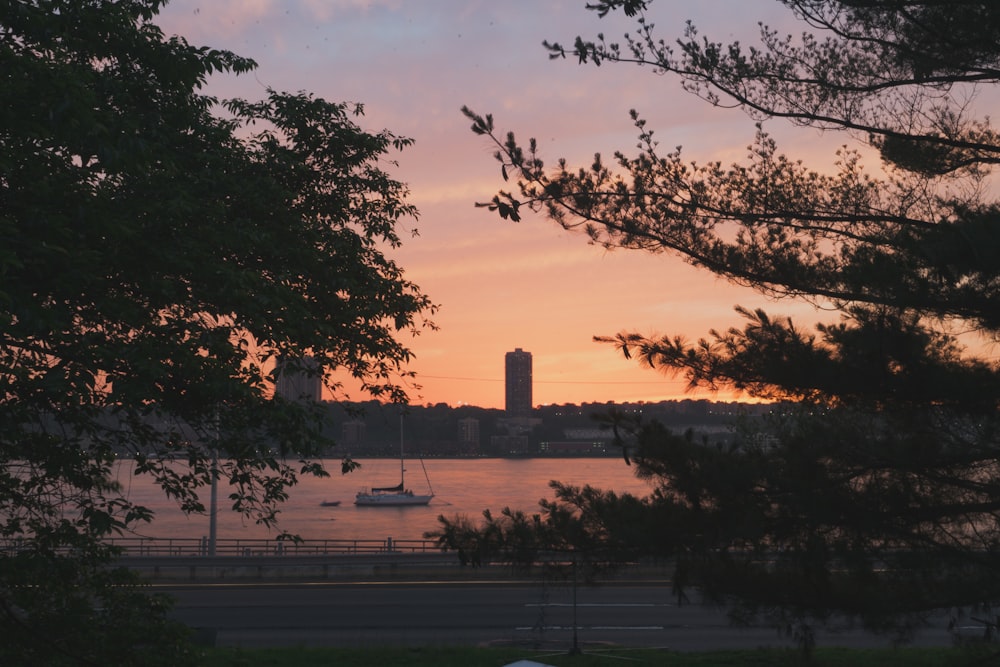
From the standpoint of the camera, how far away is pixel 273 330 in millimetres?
8250

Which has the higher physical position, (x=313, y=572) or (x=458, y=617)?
(x=458, y=617)

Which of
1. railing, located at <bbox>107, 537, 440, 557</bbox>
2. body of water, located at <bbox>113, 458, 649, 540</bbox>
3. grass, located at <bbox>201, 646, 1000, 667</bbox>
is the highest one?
grass, located at <bbox>201, 646, 1000, 667</bbox>

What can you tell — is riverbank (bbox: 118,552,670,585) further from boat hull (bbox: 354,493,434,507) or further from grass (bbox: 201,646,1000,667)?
boat hull (bbox: 354,493,434,507)

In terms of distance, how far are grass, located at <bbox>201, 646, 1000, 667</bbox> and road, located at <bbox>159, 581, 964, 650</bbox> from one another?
1.40m

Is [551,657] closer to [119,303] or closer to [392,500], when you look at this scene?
[119,303]

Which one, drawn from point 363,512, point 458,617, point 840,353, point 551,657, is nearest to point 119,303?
point 840,353

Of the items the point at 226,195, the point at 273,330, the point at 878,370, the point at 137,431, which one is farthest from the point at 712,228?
the point at 137,431

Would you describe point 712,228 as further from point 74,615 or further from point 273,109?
point 74,615

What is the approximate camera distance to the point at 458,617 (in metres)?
22.0

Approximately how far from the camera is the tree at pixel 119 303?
6188 millimetres

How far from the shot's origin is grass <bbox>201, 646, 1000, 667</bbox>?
46.9 feet

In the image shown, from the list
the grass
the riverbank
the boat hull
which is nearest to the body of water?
the boat hull

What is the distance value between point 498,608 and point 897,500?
54.6 ft

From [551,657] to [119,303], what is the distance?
1100cm
